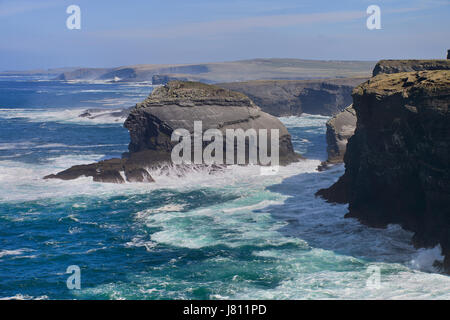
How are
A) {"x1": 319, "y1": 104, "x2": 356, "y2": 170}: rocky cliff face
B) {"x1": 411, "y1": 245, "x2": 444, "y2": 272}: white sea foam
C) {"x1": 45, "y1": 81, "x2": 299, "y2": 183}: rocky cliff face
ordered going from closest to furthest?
{"x1": 411, "y1": 245, "x2": 444, "y2": 272}: white sea foam
{"x1": 45, "y1": 81, "x2": 299, "y2": 183}: rocky cliff face
{"x1": 319, "y1": 104, "x2": 356, "y2": 170}: rocky cliff face

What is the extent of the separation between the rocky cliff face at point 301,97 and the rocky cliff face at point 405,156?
86026 mm

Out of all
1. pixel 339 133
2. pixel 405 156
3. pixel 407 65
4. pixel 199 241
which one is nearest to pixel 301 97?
pixel 339 133

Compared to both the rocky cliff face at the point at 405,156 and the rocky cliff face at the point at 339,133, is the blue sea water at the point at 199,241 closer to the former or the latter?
the rocky cliff face at the point at 405,156

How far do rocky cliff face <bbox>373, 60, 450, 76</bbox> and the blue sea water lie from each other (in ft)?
41.9

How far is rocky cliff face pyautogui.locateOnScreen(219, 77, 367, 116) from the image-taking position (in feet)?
431

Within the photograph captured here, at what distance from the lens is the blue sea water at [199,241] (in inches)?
1187

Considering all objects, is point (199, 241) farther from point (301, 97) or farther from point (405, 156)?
point (301, 97)

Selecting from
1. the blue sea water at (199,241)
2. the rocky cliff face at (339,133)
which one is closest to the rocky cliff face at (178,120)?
the blue sea water at (199,241)

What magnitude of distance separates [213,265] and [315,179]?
83.8 feet

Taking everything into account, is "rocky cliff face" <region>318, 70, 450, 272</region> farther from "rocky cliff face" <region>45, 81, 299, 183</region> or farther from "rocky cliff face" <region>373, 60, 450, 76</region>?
"rocky cliff face" <region>45, 81, 299, 183</region>

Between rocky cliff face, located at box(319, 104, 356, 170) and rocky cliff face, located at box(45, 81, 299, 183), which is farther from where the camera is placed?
rocky cliff face, located at box(319, 104, 356, 170)

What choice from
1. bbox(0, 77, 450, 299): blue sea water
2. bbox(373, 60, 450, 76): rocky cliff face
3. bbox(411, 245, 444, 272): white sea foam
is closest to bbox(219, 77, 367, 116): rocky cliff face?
bbox(373, 60, 450, 76): rocky cliff face

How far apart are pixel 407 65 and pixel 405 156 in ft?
91.6

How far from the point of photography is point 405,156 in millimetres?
36781
